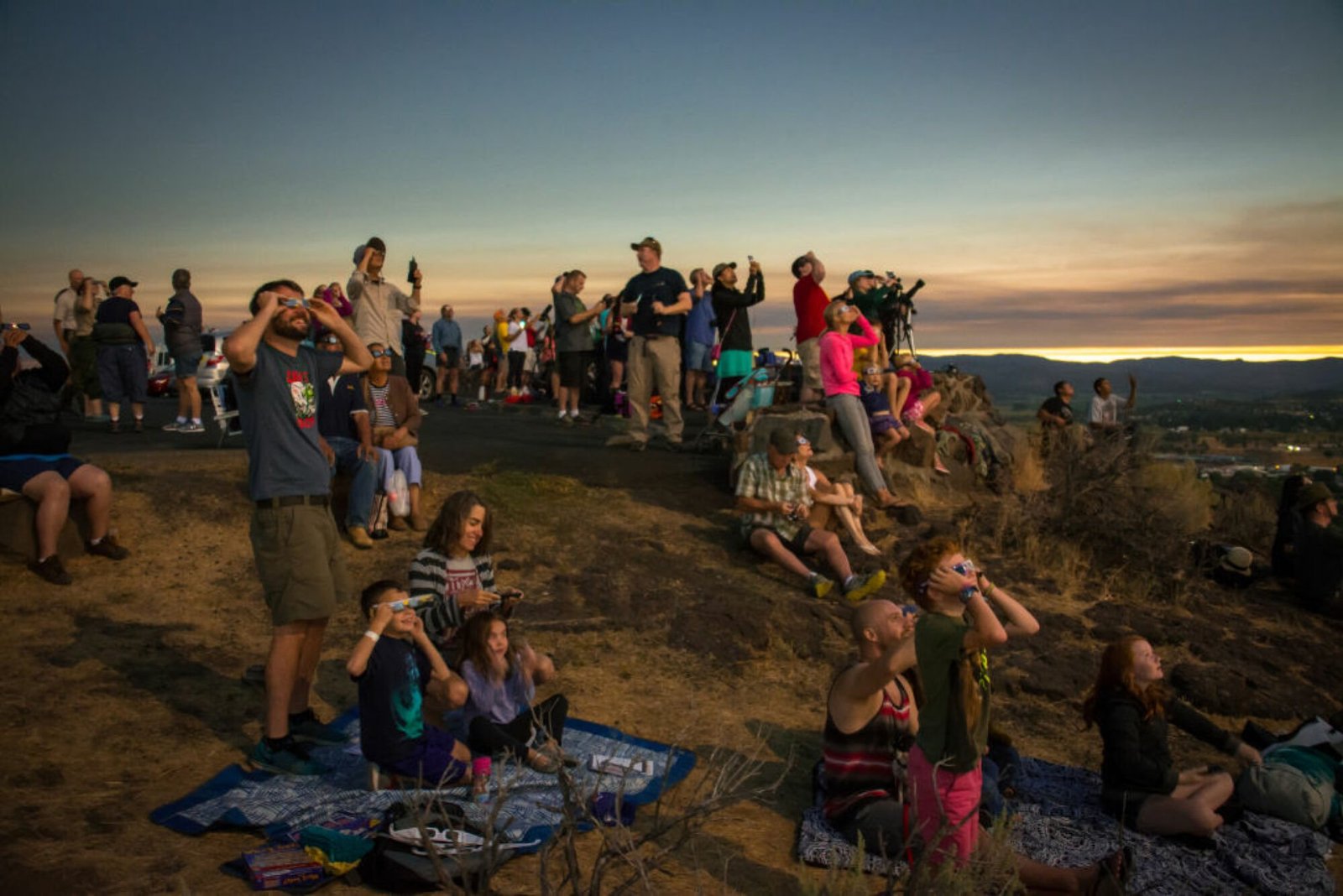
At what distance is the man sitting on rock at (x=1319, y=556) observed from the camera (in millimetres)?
10195

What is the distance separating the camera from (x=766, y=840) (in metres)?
4.86

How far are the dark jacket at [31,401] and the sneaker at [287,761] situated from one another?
3.44 meters

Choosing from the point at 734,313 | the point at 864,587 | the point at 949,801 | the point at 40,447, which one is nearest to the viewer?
the point at 949,801

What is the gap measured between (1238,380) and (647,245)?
101823 mm

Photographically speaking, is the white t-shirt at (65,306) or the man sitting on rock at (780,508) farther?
the white t-shirt at (65,306)

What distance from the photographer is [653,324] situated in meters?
11.1

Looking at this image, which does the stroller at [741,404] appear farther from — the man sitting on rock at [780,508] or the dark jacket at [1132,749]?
the dark jacket at [1132,749]

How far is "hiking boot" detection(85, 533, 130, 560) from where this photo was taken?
7688mm

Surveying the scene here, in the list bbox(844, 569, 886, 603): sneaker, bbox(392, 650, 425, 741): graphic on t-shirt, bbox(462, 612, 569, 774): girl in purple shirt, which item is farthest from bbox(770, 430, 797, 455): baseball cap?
bbox(392, 650, 425, 741): graphic on t-shirt

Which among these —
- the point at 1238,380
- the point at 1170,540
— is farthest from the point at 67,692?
the point at 1238,380

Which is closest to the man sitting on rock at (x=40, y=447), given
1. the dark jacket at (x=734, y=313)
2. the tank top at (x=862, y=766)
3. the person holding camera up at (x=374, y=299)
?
the person holding camera up at (x=374, y=299)

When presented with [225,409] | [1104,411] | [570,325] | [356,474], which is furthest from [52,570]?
[1104,411]

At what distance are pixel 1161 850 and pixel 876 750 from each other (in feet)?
4.38

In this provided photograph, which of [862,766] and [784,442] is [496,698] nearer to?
[862,766]
